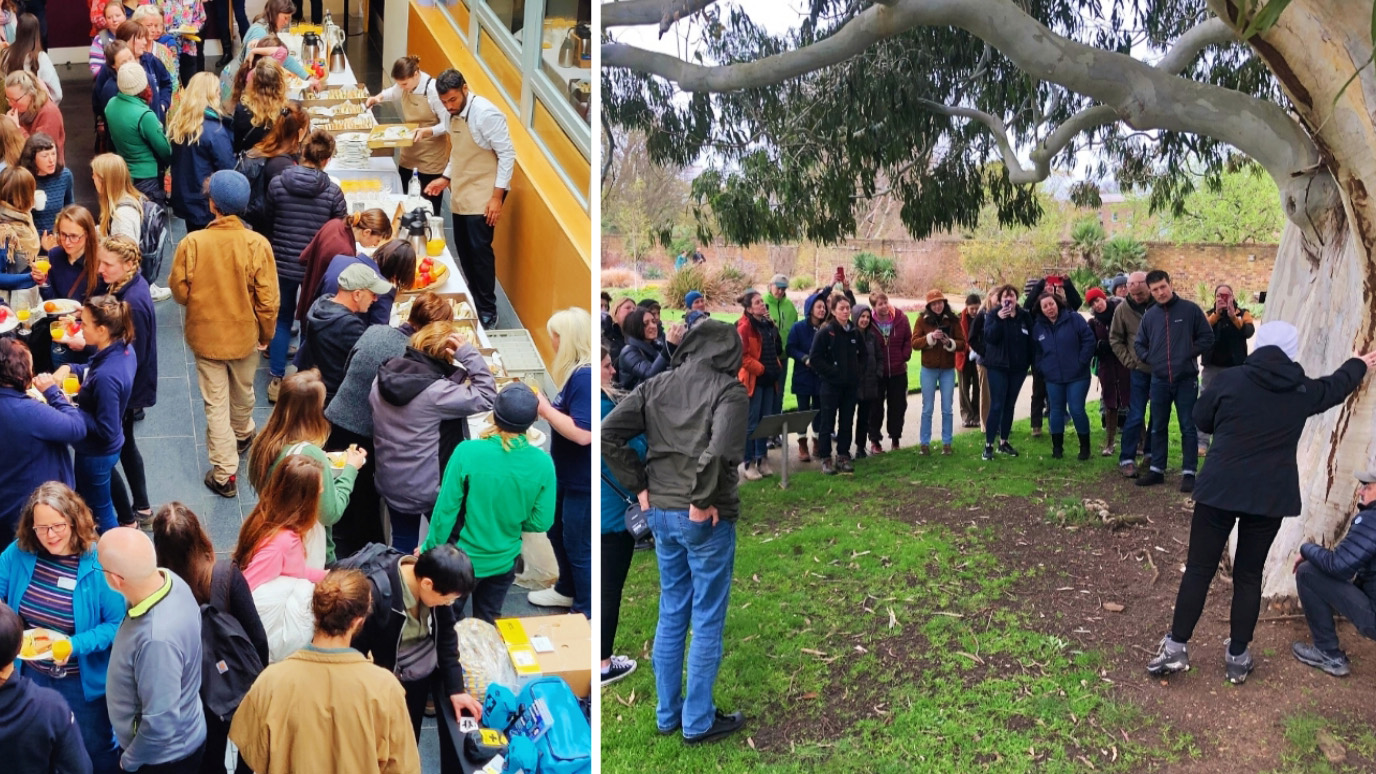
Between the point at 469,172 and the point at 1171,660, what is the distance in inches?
134

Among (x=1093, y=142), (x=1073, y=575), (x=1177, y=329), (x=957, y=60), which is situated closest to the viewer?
(x=1073, y=575)

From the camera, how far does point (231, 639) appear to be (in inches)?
107

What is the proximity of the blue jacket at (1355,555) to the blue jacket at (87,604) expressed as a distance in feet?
10.8

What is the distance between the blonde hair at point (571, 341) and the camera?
3697 mm

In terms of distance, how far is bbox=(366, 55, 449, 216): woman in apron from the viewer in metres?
5.99

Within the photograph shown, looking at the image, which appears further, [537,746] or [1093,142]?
[1093,142]

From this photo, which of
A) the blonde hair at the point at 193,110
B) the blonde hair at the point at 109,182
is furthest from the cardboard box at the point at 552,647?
the blonde hair at the point at 193,110

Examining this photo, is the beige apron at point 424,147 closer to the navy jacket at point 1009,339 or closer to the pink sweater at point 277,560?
the navy jacket at point 1009,339

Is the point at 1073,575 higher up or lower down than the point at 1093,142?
lower down

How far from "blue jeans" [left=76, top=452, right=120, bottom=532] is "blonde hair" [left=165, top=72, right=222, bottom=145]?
186 centimetres

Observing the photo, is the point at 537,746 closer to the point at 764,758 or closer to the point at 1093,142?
the point at 764,758

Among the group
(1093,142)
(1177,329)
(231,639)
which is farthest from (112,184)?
(1093,142)

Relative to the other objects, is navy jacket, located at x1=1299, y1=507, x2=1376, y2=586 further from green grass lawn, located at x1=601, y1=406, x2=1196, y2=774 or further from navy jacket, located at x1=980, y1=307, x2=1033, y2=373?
navy jacket, located at x1=980, y1=307, x2=1033, y2=373

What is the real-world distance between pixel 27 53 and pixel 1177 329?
5138 mm
